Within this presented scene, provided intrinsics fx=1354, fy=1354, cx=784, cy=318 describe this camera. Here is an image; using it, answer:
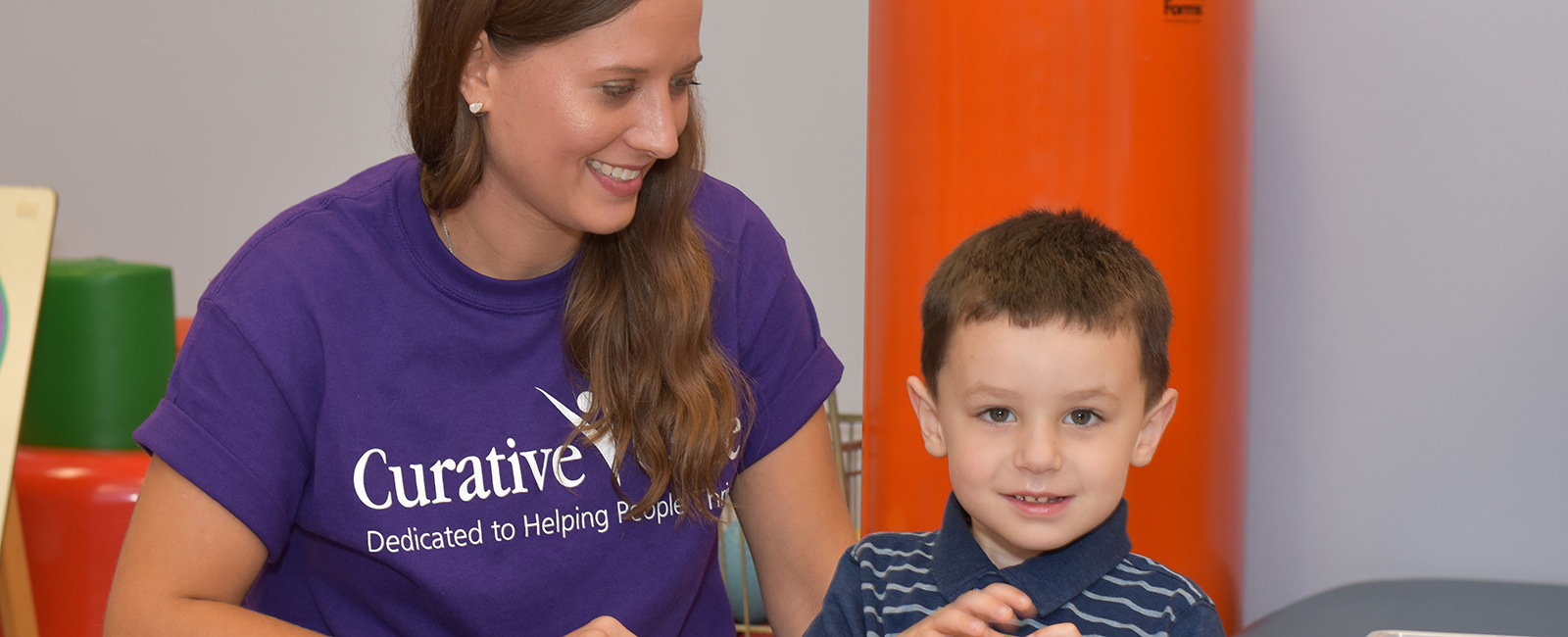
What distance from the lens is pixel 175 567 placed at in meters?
1.16

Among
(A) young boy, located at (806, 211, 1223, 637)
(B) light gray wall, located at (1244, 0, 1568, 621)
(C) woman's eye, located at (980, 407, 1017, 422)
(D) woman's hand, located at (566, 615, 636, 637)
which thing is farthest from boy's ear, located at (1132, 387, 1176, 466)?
(B) light gray wall, located at (1244, 0, 1568, 621)

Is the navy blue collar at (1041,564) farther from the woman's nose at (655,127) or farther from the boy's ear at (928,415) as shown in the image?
the woman's nose at (655,127)

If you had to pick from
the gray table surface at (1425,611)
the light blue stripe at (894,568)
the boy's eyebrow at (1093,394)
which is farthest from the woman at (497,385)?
the gray table surface at (1425,611)

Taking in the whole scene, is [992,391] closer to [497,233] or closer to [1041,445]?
[1041,445]

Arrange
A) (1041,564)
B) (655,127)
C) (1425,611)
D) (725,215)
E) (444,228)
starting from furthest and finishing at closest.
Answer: (1425,611)
(725,215)
(444,228)
(655,127)
(1041,564)

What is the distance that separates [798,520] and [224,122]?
2091 mm

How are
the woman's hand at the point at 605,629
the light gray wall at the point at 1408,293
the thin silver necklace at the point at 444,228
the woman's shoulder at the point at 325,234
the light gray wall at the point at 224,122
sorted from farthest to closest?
the light gray wall at the point at 224,122
the light gray wall at the point at 1408,293
the thin silver necklace at the point at 444,228
the woman's shoulder at the point at 325,234
the woman's hand at the point at 605,629

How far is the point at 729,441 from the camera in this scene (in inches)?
53.4

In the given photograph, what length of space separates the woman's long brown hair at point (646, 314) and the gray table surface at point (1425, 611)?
30.1 inches

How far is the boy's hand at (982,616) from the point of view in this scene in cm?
89

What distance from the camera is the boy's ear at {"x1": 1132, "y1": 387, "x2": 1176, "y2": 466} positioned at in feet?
3.30

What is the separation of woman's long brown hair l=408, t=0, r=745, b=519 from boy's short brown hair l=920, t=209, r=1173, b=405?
339 mm

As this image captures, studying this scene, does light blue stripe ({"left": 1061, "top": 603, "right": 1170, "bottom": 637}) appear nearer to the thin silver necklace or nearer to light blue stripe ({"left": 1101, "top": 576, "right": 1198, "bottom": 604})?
light blue stripe ({"left": 1101, "top": 576, "right": 1198, "bottom": 604})

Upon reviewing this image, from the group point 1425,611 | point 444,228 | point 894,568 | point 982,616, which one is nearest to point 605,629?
point 894,568
